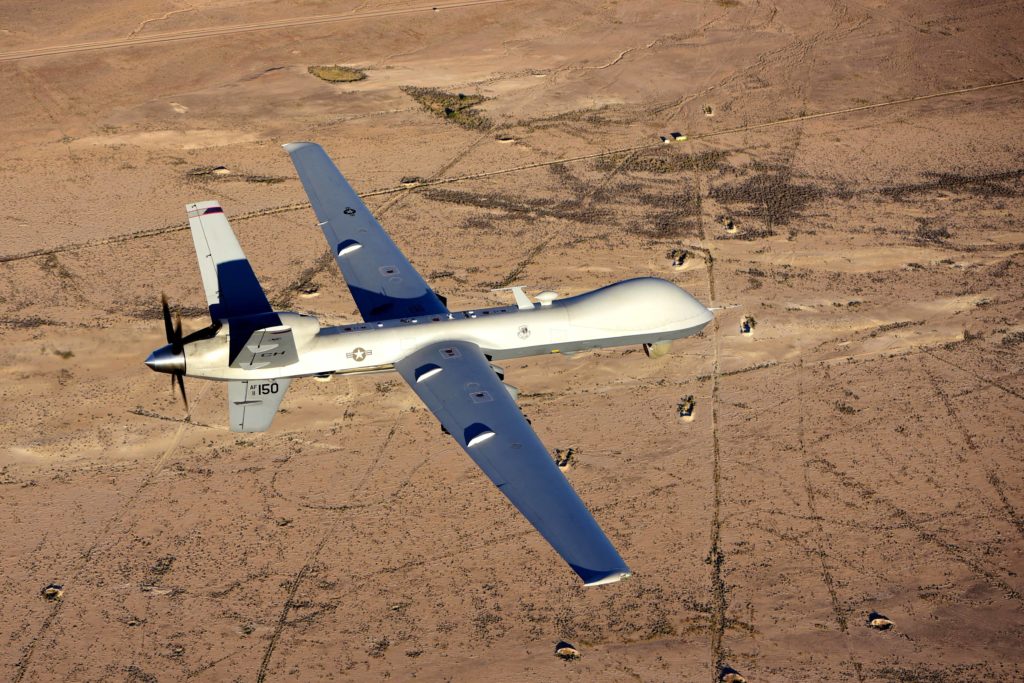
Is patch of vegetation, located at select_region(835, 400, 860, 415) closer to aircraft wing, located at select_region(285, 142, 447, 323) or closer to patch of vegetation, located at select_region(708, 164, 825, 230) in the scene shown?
patch of vegetation, located at select_region(708, 164, 825, 230)

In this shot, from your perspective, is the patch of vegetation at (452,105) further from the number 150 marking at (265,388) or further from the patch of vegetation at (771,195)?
the number 150 marking at (265,388)

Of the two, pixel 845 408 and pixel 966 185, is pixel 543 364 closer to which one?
pixel 845 408

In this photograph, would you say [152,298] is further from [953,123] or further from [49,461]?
[953,123]

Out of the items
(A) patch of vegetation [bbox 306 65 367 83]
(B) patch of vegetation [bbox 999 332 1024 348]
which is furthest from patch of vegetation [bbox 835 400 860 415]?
(A) patch of vegetation [bbox 306 65 367 83]

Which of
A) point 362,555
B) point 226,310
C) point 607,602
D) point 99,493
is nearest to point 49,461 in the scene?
point 99,493

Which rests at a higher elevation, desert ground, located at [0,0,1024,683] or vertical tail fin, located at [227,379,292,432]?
vertical tail fin, located at [227,379,292,432]

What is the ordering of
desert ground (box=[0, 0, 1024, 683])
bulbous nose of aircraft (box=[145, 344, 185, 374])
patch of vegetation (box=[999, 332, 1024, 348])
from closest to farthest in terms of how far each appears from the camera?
desert ground (box=[0, 0, 1024, 683])
bulbous nose of aircraft (box=[145, 344, 185, 374])
patch of vegetation (box=[999, 332, 1024, 348])

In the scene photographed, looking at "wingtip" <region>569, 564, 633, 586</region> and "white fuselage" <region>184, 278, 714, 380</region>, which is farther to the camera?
"white fuselage" <region>184, 278, 714, 380</region>
